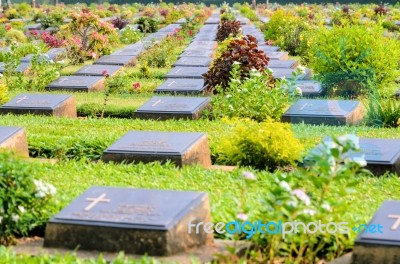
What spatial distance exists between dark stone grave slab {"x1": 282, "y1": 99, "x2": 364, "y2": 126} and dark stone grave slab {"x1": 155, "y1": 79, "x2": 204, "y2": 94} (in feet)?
7.24

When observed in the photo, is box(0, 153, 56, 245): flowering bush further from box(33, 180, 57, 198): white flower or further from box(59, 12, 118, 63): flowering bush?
box(59, 12, 118, 63): flowering bush

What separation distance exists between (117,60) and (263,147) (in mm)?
7890

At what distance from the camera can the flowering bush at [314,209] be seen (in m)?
4.68

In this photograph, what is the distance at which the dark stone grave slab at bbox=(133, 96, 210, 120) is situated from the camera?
9297 mm

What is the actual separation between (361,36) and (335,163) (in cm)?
657

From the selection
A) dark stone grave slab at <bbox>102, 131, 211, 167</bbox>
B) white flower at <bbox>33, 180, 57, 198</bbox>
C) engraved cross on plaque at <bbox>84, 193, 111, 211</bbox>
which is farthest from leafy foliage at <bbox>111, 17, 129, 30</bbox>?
engraved cross on plaque at <bbox>84, 193, 111, 211</bbox>

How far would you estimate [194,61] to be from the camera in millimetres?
14219

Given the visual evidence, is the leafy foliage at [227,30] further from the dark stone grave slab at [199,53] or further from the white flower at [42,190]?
the white flower at [42,190]

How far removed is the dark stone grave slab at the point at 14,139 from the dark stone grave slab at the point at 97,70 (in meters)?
5.53

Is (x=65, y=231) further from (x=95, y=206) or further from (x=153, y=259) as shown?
(x=153, y=259)

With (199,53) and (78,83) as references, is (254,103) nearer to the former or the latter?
(78,83)

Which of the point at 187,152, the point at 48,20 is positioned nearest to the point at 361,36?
the point at 187,152

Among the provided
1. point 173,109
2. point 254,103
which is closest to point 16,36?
point 173,109

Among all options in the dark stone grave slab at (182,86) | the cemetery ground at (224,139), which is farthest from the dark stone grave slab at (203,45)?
the dark stone grave slab at (182,86)
